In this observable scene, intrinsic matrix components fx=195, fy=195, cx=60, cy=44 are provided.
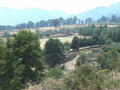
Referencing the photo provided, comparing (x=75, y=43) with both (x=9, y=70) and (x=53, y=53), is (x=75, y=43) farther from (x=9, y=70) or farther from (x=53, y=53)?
(x=9, y=70)

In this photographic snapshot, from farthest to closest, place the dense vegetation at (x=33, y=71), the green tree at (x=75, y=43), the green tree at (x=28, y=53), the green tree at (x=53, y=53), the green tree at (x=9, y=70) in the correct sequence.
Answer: the green tree at (x=75, y=43) → the green tree at (x=53, y=53) → the green tree at (x=28, y=53) → the green tree at (x=9, y=70) → the dense vegetation at (x=33, y=71)

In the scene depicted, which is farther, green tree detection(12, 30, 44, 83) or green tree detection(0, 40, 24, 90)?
green tree detection(12, 30, 44, 83)

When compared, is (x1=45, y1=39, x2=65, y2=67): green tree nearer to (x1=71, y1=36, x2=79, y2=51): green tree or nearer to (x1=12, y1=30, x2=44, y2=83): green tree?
(x1=71, y1=36, x2=79, y2=51): green tree

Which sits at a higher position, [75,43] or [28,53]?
[28,53]

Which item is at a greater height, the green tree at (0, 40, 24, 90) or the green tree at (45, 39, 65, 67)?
the green tree at (0, 40, 24, 90)

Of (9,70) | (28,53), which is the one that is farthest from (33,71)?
(9,70)

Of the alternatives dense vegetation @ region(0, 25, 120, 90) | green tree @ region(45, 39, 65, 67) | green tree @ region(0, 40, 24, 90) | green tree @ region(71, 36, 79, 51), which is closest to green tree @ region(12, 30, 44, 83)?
dense vegetation @ region(0, 25, 120, 90)

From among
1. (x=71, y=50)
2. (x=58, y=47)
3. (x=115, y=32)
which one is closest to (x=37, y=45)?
(x=58, y=47)

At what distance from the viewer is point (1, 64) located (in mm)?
9633

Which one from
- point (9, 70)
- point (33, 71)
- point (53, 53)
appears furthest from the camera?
point (53, 53)

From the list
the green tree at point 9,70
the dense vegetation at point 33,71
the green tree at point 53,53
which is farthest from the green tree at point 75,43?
the green tree at point 9,70

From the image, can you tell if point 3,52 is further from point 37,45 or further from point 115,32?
point 115,32

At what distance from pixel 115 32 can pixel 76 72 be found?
35592mm

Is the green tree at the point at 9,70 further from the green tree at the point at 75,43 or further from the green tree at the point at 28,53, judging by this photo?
the green tree at the point at 75,43
